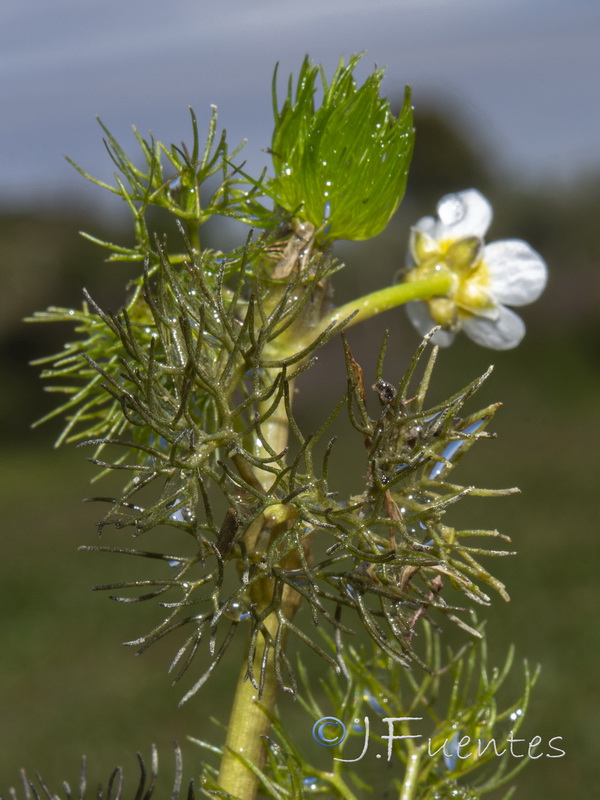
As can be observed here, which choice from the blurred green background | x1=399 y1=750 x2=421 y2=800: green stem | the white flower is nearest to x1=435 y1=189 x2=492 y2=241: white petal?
the white flower

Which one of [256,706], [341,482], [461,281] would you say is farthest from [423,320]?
[341,482]

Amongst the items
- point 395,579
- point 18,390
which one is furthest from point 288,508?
point 18,390

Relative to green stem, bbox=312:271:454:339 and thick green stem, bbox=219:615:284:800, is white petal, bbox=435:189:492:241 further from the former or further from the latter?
thick green stem, bbox=219:615:284:800

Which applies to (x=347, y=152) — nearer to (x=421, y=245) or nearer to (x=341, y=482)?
(x=421, y=245)

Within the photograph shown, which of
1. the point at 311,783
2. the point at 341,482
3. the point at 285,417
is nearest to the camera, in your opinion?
the point at 285,417

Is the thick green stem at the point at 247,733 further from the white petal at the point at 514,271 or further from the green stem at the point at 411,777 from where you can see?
the white petal at the point at 514,271

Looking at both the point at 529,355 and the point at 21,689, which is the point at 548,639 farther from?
the point at 529,355

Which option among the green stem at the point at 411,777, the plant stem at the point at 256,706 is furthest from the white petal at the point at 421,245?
the green stem at the point at 411,777
